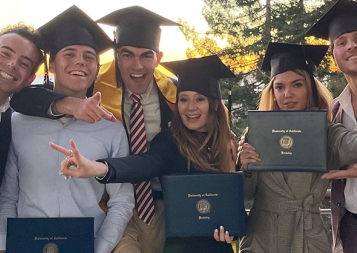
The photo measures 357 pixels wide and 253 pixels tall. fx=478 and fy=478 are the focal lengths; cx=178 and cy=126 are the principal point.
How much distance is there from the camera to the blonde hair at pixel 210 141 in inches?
110

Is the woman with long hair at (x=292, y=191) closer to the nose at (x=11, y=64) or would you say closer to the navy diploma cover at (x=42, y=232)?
the navy diploma cover at (x=42, y=232)

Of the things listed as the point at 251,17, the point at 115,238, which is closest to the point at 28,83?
the point at 115,238

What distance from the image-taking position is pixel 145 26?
3.21 meters

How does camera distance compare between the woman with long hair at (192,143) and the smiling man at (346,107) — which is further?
the smiling man at (346,107)

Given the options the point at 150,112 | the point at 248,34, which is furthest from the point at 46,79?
the point at 248,34

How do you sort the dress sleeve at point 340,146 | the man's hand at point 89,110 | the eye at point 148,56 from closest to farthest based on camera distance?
1. the man's hand at point 89,110
2. the dress sleeve at point 340,146
3. the eye at point 148,56

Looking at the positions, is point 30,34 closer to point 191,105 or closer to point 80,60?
point 80,60

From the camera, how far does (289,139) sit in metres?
2.57

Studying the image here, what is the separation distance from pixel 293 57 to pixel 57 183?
159 cm

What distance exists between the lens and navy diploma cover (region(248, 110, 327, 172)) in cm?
254

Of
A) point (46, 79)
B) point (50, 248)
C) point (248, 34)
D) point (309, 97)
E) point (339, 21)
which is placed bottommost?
point (50, 248)

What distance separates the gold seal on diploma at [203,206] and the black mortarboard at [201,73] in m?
0.69

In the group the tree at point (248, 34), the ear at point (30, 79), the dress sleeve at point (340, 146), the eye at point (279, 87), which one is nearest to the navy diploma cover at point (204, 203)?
the dress sleeve at point (340, 146)

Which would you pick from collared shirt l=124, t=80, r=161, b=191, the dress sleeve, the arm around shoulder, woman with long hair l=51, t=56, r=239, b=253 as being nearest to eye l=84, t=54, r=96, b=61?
the arm around shoulder
